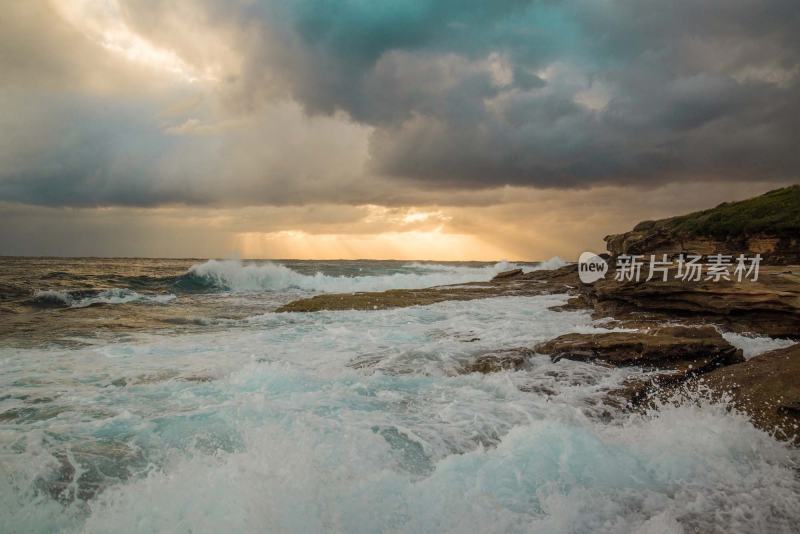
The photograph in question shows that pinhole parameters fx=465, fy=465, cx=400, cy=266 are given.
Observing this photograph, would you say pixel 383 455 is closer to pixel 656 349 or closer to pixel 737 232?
pixel 656 349

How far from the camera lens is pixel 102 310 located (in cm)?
1800

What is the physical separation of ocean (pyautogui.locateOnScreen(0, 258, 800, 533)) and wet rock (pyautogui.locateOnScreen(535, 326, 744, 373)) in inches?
14.6

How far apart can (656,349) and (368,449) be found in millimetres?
5111

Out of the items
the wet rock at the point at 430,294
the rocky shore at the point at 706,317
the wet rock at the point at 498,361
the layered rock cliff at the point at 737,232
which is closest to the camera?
Result: the rocky shore at the point at 706,317

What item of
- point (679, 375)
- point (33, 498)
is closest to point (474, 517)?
point (33, 498)

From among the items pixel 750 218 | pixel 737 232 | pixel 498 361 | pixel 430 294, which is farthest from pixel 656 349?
pixel 750 218

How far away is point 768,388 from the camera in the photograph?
5582mm

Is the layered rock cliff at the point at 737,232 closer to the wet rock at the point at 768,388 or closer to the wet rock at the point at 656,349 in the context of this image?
the wet rock at the point at 656,349

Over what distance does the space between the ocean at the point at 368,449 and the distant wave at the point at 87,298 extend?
12.7 m

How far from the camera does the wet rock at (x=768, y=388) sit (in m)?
5.09

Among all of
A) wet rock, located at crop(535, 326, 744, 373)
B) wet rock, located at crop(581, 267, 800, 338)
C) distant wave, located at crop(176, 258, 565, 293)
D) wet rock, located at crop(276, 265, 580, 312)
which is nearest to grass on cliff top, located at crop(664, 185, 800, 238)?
wet rock, located at crop(276, 265, 580, 312)

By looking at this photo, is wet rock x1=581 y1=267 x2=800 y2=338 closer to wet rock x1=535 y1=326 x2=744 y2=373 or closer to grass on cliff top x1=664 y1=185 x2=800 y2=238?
wet rock x1=535 y1=326 x2=744 y2=373

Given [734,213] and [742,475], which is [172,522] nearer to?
[742,475]

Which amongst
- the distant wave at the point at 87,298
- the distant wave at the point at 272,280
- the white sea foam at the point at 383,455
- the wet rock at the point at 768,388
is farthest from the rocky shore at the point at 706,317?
the distant wave at the point at 272,280
